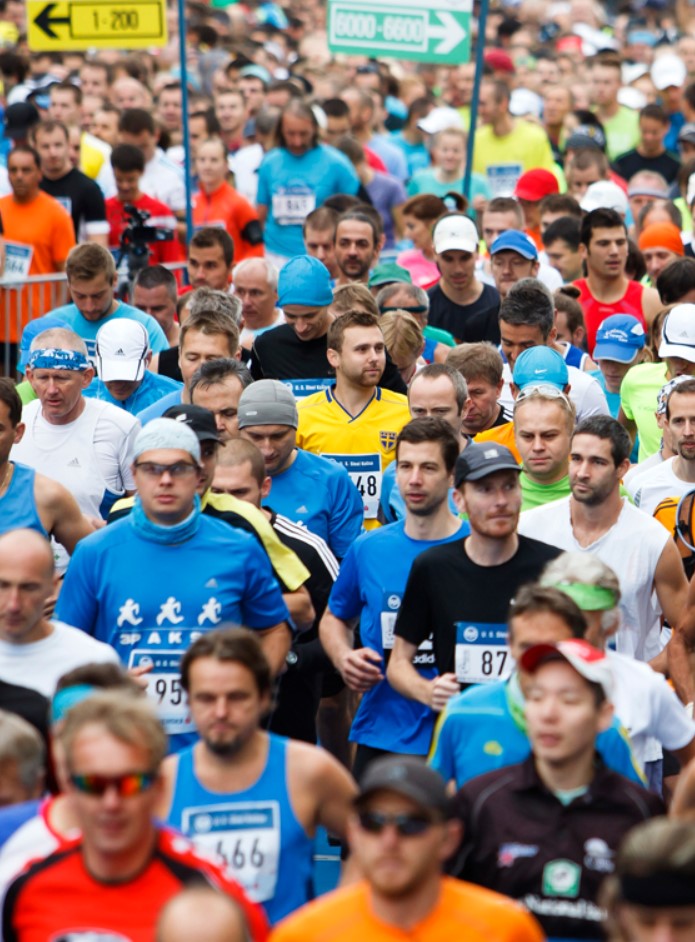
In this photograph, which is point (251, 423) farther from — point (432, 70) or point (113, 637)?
point (432, 70)

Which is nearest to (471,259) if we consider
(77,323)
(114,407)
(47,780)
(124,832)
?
(77,323)

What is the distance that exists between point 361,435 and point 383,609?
6.66ft

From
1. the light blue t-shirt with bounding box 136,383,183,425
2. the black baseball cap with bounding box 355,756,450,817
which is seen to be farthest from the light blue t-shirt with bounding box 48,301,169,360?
the black baseball cap with bounding box 355,756,450,817

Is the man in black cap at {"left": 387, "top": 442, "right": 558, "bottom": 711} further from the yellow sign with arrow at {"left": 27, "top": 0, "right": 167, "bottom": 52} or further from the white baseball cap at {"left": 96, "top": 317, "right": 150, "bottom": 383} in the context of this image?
the yellow sign with arrow at {"left": 27, "top": 0, "right": 167, "bottom": 52}

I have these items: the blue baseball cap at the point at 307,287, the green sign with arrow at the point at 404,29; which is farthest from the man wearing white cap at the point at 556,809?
the green sign with arrow at the point at 404,29

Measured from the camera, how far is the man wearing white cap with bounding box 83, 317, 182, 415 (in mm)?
9797

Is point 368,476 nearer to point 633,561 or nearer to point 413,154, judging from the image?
point 633,561

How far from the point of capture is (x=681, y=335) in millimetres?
9883

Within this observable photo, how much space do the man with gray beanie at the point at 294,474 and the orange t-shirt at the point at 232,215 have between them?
6891 millimetres

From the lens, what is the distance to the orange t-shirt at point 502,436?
355 inches

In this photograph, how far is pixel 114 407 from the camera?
8.98m

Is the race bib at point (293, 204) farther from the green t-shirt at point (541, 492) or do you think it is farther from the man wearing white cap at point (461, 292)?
the green t-shirt at point (541, 492)

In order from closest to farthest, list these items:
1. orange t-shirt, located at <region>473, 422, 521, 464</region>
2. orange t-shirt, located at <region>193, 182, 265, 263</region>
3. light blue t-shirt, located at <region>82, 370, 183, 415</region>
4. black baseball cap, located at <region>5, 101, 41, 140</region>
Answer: orange t-shirt, located at <region>473, 422, 521, 464</region>, light blue t-shirt, located at <region>82, 370, 183, 415</region>, orange t-shirt, located at <region>193, 182, 265, 263</region>, black baseball cap, located at <region>5, 101, 41, 140</region>

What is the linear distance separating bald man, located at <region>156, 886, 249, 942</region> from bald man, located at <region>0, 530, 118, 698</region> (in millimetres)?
1843
